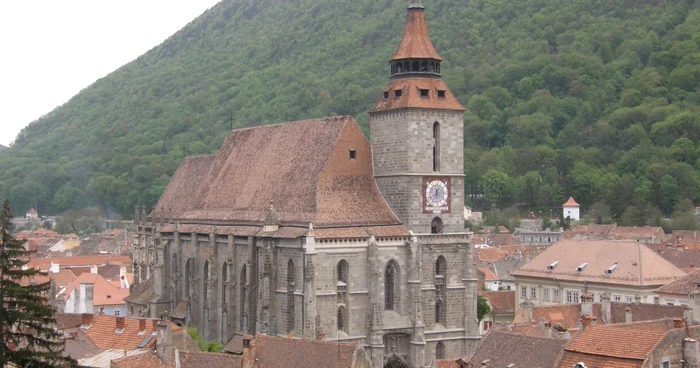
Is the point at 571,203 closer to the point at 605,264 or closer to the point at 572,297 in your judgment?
the point at 605,264

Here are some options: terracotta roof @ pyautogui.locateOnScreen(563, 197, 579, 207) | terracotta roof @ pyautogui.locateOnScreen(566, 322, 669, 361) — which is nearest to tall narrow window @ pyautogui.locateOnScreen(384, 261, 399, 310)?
terracotta roof @ pyautogui.locateOnScreen(566, 322, 669, 361)

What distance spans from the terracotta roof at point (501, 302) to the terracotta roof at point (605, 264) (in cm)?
228

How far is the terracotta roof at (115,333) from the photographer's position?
57153mm

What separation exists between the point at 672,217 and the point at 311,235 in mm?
105563

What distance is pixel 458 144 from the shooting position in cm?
6975

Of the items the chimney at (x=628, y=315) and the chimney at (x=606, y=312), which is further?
the chimney at (x=606, y=312)

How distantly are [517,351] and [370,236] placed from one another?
17690mm

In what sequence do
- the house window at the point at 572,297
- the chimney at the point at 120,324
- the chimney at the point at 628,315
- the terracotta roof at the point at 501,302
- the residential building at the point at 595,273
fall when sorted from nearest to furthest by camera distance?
the chimney at the point at 120,324, the chimney at the point at 628,315, the residential building at the point at 595,273, the house window at the point at 572,297, the terracotta roof at the point at 501,302

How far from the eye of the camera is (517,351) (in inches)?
1962

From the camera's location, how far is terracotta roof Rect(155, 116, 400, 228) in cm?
6756

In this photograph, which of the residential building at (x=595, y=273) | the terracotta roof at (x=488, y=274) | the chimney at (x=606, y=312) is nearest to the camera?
the chimney at (x=606, y=312)

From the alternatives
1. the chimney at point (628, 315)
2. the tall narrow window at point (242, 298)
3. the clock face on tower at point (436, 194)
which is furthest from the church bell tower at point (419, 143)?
the chimney at point (628, 315)

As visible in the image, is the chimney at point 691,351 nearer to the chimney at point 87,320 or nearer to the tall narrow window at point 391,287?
the tall narrow window at point 391,287

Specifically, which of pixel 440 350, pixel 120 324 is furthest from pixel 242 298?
pixel 120 324
